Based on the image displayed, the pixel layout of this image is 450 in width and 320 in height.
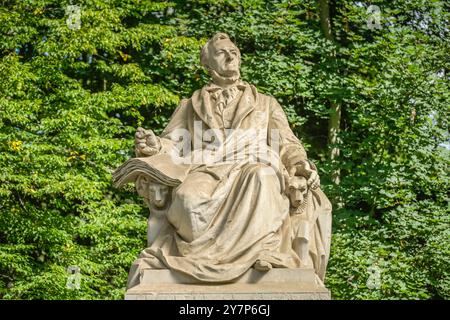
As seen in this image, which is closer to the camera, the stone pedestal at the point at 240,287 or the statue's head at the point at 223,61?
the stone pedestal at the point at 240,287

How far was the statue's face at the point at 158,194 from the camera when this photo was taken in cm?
793

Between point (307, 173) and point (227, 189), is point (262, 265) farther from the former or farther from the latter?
point (307, 173)

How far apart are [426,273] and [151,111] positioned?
434 cm

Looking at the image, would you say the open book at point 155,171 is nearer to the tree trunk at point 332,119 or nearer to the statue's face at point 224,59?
the statue's face at point 224,59

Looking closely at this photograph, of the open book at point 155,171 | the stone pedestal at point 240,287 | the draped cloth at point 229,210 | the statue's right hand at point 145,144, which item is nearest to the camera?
the stone pedestal at point 240,287

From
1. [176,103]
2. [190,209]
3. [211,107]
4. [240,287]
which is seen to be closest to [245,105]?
[211,107]

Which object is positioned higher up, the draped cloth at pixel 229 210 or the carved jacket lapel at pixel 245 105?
the carved jacket lapel at pixel 245 105

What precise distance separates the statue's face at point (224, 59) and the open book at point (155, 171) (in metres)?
0.93

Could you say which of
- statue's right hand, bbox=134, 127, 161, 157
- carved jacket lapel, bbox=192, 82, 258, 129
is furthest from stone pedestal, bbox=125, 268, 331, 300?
carved jacket lapel, bbox=192, 82, 258, 129

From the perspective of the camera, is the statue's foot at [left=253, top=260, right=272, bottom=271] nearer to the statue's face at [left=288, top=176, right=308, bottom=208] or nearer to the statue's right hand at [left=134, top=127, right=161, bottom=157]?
the statue's face at [left=288, top=176, right=308, bottom=208]

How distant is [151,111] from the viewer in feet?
49.1

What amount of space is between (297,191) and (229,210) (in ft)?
1.79

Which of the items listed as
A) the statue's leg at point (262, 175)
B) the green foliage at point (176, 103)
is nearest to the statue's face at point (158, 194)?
the statue's leg at point (262, 175)

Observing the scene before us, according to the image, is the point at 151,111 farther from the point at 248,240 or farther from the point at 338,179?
the point at 248,240
